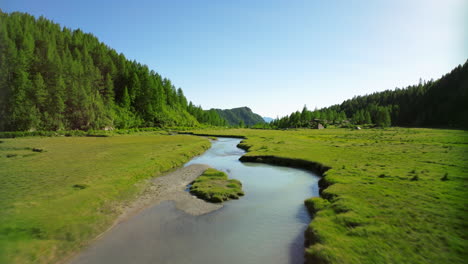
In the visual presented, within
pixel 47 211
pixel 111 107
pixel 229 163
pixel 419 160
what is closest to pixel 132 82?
pixel 111 107

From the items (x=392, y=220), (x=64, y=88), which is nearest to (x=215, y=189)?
(x=392, y=220)

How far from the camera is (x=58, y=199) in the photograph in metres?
19.6

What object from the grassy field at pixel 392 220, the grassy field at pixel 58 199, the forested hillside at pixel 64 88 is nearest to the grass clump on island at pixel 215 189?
the grassy field at pixel 58 199

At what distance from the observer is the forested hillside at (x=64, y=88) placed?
7812 centimetres

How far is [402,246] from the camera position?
11.3 metres

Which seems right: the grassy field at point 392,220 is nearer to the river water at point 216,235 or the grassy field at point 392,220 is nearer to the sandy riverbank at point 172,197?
the river water at point 216,235

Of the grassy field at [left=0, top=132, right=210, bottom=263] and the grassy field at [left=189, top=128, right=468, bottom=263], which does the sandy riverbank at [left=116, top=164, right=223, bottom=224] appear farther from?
the grassy field at [left=189, top=128, right=468, bottom=263]

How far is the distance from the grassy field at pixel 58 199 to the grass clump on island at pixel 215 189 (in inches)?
284

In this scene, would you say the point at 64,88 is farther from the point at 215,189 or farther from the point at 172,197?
the point at 215,189

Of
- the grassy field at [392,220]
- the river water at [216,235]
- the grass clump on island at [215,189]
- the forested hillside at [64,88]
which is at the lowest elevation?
the river water at [216,235]

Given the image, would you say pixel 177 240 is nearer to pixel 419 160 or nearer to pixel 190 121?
pixel 419 160

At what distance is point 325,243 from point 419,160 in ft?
107

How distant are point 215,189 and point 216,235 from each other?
29.6ft

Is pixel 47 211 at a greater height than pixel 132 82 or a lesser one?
lesser
